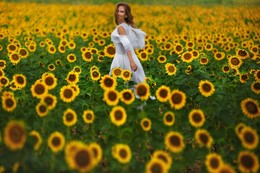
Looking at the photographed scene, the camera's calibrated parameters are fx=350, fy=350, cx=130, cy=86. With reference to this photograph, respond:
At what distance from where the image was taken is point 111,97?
3783 millimetres

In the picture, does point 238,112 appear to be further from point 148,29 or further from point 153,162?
point 148,29

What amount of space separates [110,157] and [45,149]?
25.5 inches

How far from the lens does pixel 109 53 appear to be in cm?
601

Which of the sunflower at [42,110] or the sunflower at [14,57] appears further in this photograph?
the sunflower at [14,57]

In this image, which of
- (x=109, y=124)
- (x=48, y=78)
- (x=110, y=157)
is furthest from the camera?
(x=48, y=78)

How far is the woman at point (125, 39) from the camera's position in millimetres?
5208

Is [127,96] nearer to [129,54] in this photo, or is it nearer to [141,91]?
[141,91]

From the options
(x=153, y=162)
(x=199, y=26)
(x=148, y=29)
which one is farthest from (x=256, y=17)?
(x=153, y=162)

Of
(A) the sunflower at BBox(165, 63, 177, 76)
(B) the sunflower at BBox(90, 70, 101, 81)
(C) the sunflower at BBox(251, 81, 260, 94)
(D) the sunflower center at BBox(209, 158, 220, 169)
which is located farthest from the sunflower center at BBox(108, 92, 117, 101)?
(C) the sunflower at BBox(251, 81, 260, 94)

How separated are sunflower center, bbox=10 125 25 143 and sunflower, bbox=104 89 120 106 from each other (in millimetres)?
1226

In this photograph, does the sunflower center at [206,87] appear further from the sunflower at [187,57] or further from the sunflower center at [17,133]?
the sunflower center at [17,133]

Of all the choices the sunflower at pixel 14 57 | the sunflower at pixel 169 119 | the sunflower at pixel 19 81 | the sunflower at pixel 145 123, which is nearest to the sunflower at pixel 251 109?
the sunflower at pixel 169 119

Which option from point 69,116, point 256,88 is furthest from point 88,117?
point 256,88

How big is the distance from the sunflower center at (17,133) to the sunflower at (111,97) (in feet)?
4.02
